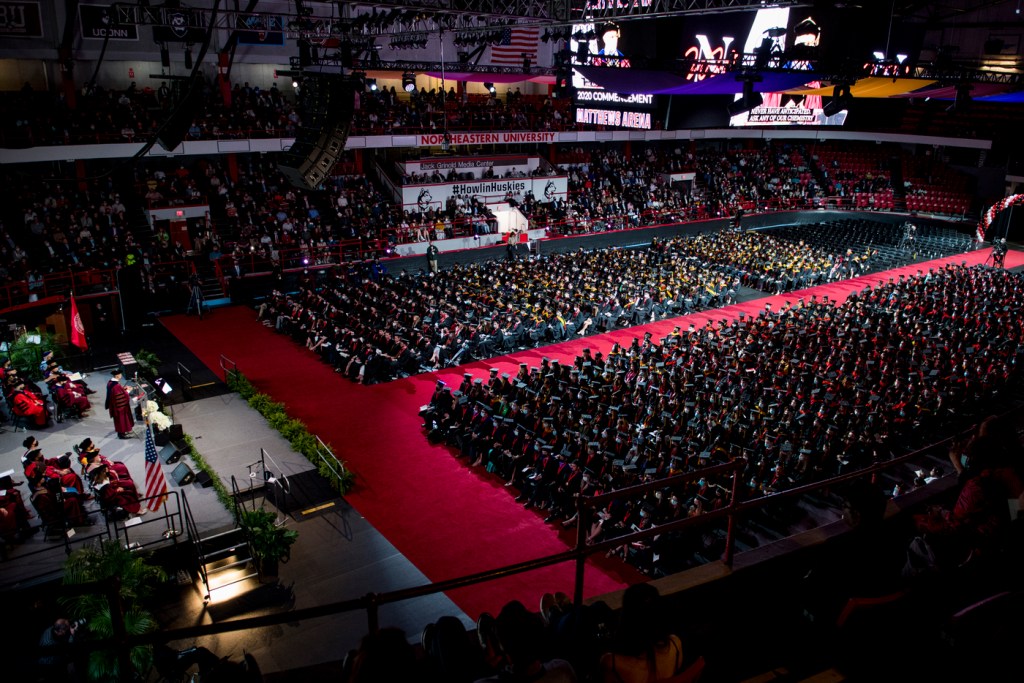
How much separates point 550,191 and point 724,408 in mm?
24693

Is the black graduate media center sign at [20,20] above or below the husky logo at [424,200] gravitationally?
above

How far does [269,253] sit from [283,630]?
66.9 ft

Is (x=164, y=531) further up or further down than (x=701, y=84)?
further down

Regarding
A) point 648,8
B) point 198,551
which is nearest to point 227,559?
point 198,551

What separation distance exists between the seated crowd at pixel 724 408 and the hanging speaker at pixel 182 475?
5083mm

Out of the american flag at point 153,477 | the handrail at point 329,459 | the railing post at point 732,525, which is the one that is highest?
the railing post at point 732,525

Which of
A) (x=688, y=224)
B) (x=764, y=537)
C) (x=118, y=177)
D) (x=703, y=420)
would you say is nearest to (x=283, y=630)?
(x=764, y=537)

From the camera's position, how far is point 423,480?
14.5 metres

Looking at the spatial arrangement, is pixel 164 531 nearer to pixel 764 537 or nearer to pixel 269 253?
pixel 764 537

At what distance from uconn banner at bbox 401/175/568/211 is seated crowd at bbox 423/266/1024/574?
16397 mm

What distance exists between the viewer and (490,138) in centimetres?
3597

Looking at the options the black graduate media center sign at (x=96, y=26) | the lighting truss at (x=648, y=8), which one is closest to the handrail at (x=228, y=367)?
the lighting truss at (x=648, y=8)

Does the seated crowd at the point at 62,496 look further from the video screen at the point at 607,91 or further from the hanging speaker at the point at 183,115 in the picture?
the video screen at the point at 607,91

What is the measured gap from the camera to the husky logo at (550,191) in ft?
124
